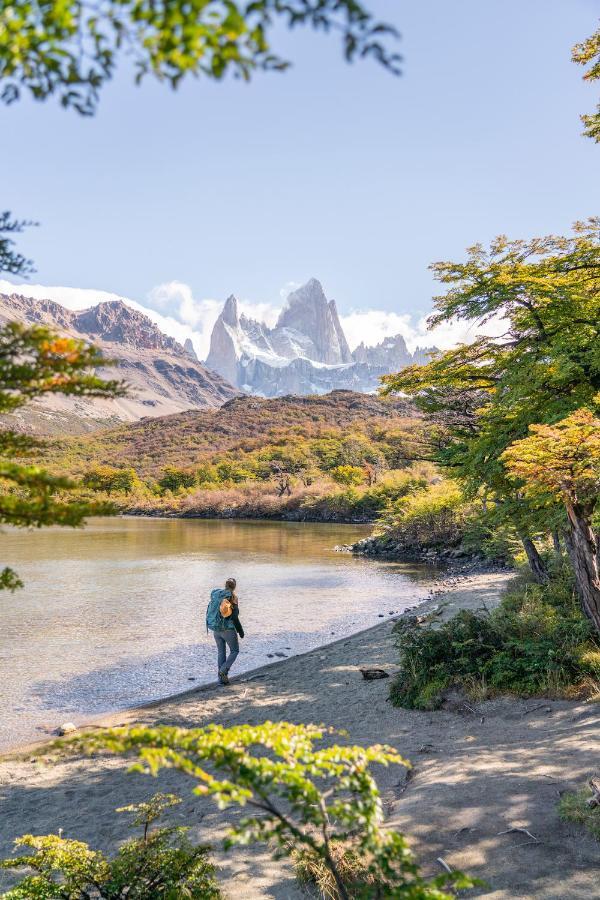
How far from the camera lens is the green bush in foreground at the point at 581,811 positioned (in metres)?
4.71

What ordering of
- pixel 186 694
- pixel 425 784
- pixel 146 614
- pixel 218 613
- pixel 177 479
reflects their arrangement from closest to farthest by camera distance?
A: 1. pixel 425 784
2. pixel 186 694
3. pixel 218 613
4. pixel 146 614
5. pixel 177 479

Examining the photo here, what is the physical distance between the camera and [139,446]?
430ft

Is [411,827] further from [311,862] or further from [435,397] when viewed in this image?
[435,397]

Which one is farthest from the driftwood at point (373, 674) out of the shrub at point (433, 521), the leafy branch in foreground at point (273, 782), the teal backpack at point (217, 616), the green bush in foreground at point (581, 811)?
the shrub at point (433, 521)

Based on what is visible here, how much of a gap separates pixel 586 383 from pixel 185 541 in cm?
3561

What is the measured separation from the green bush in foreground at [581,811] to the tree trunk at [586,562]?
4.18m

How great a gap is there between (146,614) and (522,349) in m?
14.1

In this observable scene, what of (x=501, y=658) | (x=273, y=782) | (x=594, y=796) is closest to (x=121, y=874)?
(x=273, y=782)

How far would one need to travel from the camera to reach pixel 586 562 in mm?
8812

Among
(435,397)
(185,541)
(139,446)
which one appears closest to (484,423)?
(435,397)

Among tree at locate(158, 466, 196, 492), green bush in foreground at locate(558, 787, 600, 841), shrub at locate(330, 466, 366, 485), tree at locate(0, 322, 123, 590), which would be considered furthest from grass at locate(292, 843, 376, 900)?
tree at locate(158, 466, 196, 492)

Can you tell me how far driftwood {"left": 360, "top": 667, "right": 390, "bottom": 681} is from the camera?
11.1m

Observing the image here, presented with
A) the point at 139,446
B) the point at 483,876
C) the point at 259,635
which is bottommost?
the point at 259,635

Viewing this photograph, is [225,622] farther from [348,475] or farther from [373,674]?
[348,475]
